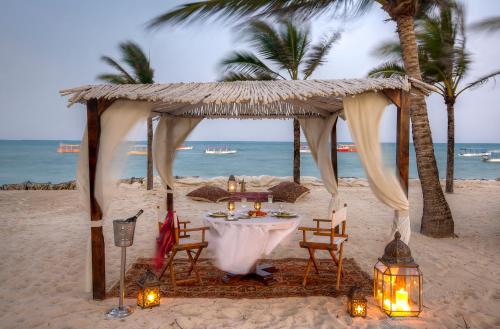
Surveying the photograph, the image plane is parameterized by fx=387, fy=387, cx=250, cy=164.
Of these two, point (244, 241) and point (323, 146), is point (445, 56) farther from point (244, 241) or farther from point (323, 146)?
point (244, 241)

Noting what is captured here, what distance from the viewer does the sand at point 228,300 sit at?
10.4 feet

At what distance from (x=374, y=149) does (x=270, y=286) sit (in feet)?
5.69

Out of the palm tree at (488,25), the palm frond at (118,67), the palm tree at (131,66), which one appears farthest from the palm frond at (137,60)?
the palm tree at (488,25)

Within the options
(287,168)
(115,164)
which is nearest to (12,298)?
(115,164)

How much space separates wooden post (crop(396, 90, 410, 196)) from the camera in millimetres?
3760

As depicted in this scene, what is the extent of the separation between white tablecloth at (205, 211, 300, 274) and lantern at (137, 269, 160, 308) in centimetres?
76

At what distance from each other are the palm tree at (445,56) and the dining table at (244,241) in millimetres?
4184

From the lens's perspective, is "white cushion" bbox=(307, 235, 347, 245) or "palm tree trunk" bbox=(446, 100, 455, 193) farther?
"palm tree trunk" bbox=(446, 100, 455, 193)

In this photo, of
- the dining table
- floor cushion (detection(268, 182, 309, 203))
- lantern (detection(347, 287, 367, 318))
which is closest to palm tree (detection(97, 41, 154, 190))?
floor cushion (detection(268, 182, 309, 203))

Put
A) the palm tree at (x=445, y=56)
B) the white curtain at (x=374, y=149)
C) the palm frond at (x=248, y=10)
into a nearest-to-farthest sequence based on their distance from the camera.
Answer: the white curtain at (x=374, y=149)
the palm frond at (x=248, y=10)
the palm tree at (x=445, y=56)

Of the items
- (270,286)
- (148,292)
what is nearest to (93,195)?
(148,292)

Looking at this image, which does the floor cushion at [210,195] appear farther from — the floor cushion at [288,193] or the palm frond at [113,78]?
the palm frond at [113,78]

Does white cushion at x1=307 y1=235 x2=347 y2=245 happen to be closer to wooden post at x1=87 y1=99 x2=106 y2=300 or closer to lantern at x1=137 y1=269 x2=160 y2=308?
lantern at x1=137 y1=269 x2=160 y2=308

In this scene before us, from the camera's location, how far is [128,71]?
1206 cm
